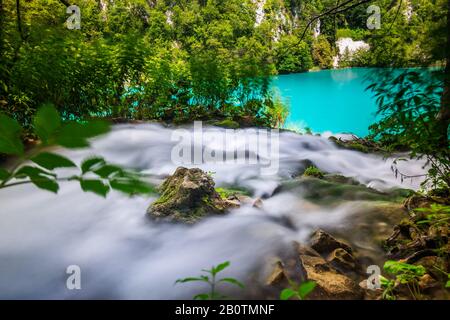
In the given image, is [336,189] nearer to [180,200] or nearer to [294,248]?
[294,248]

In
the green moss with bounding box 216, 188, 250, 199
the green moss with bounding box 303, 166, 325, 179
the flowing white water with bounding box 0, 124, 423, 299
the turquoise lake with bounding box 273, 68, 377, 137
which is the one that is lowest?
the flowing white water with bounding box 0, 124, 423, 299

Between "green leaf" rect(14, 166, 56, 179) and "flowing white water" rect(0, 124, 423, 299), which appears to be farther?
"flowing white water" rect(0, 124, 423, 299)

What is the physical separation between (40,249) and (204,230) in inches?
54.3

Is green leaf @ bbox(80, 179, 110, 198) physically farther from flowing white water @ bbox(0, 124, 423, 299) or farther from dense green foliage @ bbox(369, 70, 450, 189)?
dense green foliage @ bbox(369, 70, 450, 189)

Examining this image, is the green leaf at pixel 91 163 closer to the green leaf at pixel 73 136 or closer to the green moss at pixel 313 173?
the green leaf at pixel 73 136

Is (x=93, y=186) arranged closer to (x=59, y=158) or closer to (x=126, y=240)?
(x=59, y=158)

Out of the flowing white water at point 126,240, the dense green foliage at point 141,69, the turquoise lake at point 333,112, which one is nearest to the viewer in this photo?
the flowing white water at point 126,240

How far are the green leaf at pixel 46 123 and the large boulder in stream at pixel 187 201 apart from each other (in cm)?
274

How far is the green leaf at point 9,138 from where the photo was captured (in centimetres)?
43

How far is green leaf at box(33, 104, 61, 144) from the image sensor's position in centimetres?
41

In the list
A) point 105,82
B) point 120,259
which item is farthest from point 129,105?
point 120,259

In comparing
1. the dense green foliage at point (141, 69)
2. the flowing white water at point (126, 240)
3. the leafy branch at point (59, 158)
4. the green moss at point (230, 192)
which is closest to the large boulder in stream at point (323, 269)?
the flowing white water at point (126, 240)

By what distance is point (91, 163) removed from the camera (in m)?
0.43

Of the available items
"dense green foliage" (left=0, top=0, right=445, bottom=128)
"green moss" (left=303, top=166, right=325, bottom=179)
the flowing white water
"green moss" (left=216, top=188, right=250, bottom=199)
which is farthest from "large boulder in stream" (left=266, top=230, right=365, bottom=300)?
"green moss" (left=303, top=166, right=325, bottom=179)
